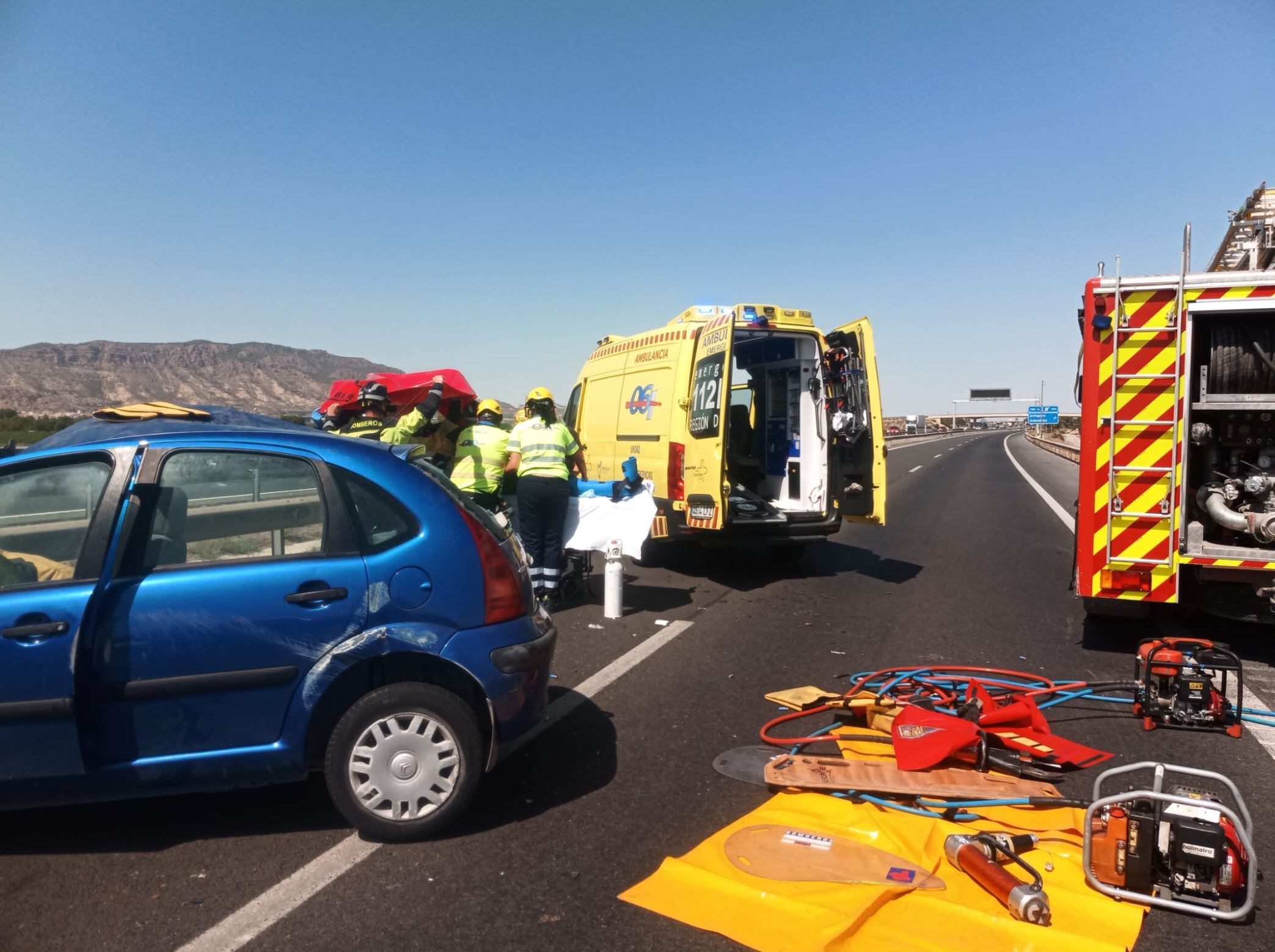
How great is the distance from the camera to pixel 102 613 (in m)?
3.32

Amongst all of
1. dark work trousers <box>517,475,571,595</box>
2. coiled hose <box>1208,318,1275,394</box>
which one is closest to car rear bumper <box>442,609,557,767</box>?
dark work trousers <box>517,475,571,595</box>

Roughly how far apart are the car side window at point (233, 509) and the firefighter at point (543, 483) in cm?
401

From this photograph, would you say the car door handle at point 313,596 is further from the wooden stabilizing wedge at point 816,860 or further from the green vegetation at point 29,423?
the green vegetation at point 29,423

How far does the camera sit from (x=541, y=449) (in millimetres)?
7648

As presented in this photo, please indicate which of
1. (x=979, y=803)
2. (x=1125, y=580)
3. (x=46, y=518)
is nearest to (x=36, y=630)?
(x=46, y=518)

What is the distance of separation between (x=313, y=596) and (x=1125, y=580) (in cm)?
557

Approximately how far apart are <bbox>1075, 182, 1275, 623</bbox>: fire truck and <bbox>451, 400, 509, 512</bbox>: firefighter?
4677 mm

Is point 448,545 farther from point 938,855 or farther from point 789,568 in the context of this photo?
point 789,568

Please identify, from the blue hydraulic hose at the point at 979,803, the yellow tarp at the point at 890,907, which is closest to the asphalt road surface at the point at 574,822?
the yellow tarp at the point at 890,907

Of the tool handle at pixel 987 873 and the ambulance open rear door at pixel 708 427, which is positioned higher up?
the ambulance open rear door at pixel 708 427

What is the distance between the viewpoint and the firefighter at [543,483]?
25.1 ft

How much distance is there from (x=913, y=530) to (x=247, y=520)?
1183 cm

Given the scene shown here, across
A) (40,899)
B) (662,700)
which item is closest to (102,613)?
(40,899)

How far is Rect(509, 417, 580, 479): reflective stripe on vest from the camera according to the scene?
301 inches
